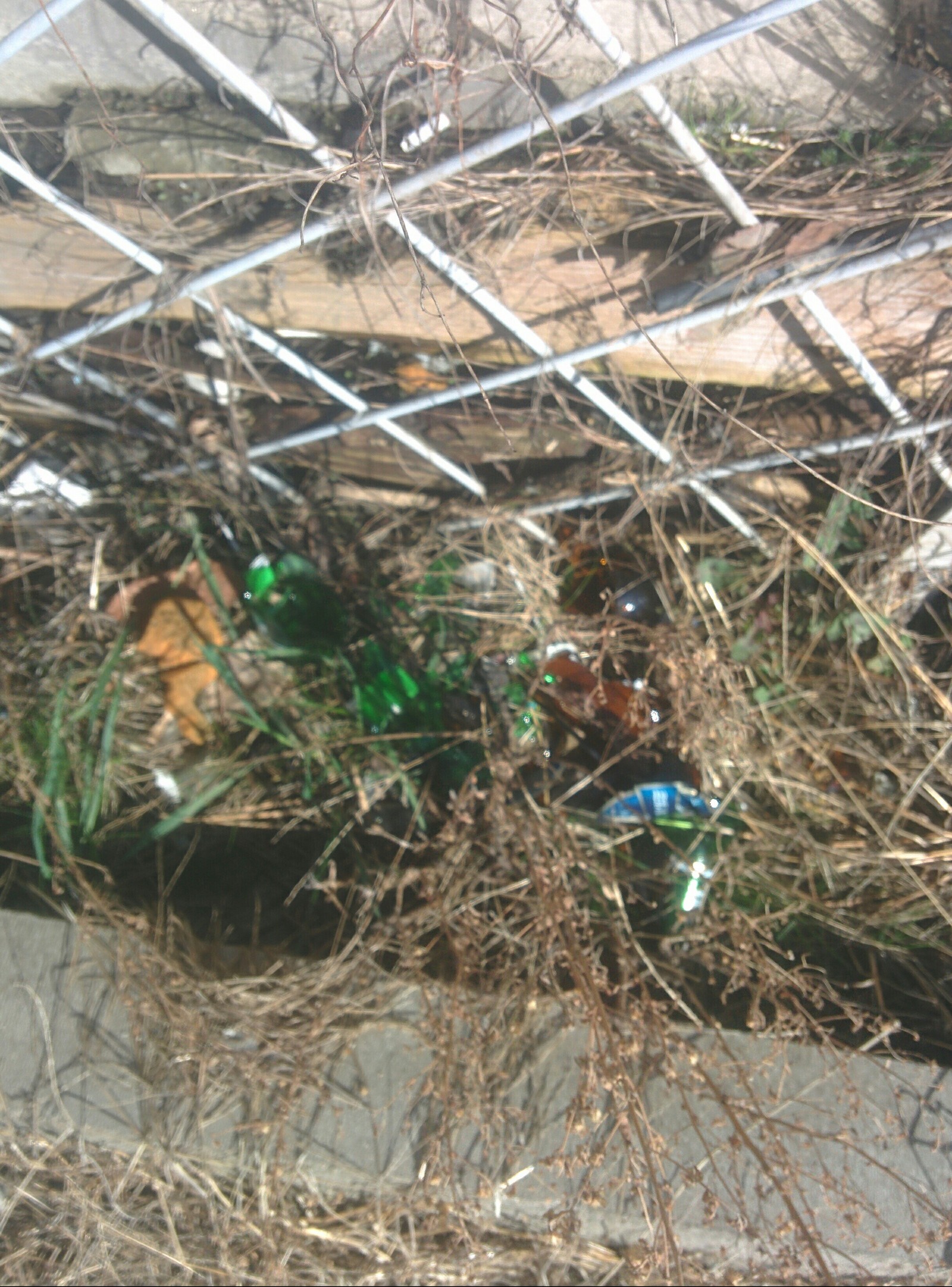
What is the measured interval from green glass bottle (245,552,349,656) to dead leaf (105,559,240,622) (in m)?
0.06

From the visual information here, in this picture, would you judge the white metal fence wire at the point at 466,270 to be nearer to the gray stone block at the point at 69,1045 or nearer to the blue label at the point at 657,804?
the blue label at the point at 657,804

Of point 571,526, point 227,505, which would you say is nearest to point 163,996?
point 227,505

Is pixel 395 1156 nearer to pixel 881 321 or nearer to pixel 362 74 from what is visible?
pixel 881 321

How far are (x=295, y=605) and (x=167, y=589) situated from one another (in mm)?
384

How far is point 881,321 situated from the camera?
5.12ft

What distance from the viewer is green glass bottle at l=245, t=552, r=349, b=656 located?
2266 millimetres

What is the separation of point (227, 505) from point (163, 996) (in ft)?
4.34

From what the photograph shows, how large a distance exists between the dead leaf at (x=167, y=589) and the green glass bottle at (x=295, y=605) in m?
0.06

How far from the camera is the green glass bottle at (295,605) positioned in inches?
89.2

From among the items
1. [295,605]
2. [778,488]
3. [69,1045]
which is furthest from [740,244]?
[69,1045]

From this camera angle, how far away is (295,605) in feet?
7.51

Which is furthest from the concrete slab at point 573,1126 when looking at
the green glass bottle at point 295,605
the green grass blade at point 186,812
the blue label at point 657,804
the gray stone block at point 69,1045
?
the green glass bottle at point 295,605

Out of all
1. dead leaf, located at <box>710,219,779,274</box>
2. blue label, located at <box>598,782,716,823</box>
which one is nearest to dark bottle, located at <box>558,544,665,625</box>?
blue label, located at <box>598,782,716,823</box>

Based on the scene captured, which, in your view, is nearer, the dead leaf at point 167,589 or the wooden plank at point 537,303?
the wooden plank at point 537,303
